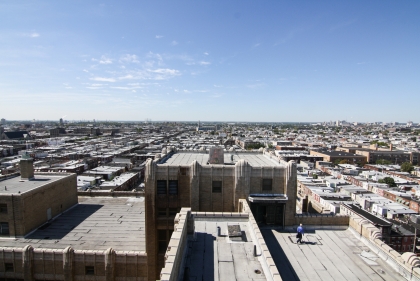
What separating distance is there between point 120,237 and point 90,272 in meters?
5.10

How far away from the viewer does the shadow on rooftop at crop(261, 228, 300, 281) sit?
14938 millimetres

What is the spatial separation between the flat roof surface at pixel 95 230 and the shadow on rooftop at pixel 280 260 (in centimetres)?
1332

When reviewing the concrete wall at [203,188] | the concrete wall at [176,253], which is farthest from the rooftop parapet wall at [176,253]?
the concrete wall at [203,188]

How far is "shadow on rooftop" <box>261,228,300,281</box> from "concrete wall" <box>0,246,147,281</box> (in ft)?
36.9

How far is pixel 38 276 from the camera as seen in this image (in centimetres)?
2370

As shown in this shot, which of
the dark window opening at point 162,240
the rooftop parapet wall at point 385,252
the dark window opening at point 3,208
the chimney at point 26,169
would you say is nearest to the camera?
the rooftop parapet wall at point 385,252

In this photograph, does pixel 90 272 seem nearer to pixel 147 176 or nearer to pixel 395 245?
pixel 147 176

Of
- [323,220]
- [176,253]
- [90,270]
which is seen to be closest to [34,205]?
[90,270]

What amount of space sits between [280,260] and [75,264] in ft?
58.6

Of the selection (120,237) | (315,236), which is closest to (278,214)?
(315,236)

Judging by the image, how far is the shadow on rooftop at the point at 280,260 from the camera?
49.0ft

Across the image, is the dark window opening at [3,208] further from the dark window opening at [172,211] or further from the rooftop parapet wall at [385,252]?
the rooftop parapet wall at [385,252]

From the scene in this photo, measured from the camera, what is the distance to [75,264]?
77.2 ft

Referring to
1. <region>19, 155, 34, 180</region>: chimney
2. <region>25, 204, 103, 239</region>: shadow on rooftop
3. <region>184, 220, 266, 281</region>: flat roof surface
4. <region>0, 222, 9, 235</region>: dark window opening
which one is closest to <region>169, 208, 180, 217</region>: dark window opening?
<region>184, 220, 266, 281</region>: flat roof surface
